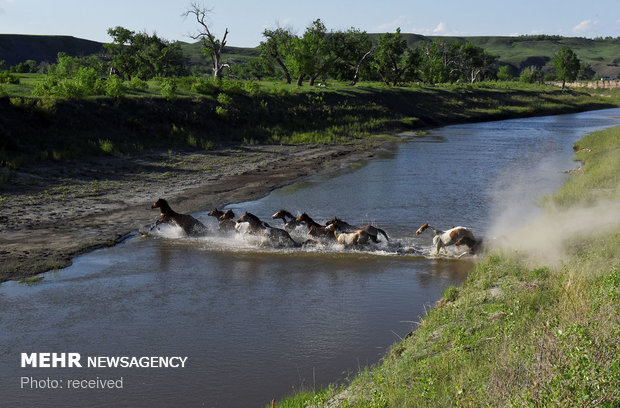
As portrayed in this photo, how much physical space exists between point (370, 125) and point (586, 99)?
65.7m

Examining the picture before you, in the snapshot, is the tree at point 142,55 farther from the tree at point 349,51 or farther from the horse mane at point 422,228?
the horse mane at point 422,228

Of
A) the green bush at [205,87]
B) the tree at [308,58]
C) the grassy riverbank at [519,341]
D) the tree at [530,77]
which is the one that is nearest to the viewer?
the grassy riverbank at [519,341]

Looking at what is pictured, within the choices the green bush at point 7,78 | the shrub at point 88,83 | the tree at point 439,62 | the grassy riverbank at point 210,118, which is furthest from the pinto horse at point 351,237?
the tree at point 439,62

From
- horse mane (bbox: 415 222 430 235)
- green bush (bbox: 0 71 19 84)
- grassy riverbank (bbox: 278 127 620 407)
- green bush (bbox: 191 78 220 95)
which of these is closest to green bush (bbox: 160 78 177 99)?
green bush (bbox: 191 78 220 95)

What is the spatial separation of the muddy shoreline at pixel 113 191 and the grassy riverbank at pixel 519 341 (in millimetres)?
8907

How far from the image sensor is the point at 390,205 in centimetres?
2141

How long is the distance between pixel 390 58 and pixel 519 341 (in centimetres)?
8132

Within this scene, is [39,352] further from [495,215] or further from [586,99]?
[586,99]

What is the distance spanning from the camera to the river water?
332 inches

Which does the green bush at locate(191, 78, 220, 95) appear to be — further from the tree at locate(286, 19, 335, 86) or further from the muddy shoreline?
the tree at locate(286, 19, 335, 86)

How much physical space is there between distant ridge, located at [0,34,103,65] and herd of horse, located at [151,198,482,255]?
126202 mm

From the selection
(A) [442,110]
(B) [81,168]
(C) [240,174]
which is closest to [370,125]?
(A) [442,110]

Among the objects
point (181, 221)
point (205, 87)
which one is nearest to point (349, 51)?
point (205, 87)

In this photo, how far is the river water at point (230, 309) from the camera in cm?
844
